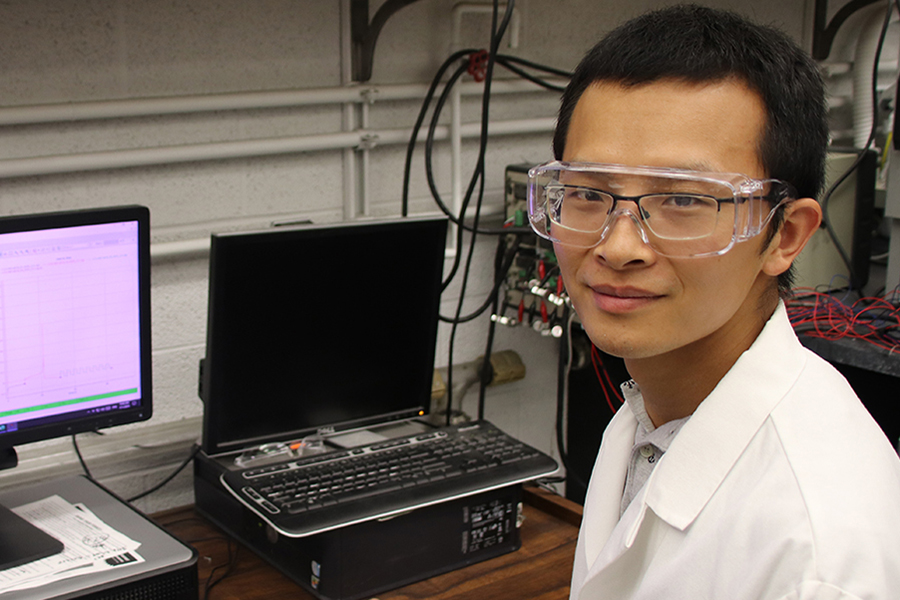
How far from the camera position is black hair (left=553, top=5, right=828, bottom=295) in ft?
2.94

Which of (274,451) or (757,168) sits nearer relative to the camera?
(757,168)

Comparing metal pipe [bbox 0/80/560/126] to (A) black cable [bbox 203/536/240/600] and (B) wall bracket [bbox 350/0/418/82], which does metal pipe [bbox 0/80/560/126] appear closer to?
(B) wall bracket [bbox 350/0/418/82]

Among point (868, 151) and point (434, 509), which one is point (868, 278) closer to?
point (868, 151)

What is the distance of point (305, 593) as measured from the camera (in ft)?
4.58

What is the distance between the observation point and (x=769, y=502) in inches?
33.0

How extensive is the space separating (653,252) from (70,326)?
0.87m

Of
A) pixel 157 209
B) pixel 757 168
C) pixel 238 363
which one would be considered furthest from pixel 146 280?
pixel 757 168


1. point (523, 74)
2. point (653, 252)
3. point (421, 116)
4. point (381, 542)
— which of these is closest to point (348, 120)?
point (421, 116)

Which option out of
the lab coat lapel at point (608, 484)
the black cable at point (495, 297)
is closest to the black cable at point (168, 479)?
the black cable at point (495, 297)

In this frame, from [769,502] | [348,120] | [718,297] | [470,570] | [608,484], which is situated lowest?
[470,570]

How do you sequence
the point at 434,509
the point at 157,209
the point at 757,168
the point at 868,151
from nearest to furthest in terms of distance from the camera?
the point at 757,168, the point at 434,509, the point at 157,209, the point at 868,151

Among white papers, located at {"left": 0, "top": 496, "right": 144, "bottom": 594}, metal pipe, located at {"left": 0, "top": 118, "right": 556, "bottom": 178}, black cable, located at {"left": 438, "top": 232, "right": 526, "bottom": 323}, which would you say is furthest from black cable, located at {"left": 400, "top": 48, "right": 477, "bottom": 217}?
white papers, located at {"left": 0, "top": 496, "right": 144, "bottom": 594}

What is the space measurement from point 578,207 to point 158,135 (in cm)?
99

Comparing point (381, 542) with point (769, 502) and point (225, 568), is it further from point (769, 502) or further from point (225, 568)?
point (769, 502)
